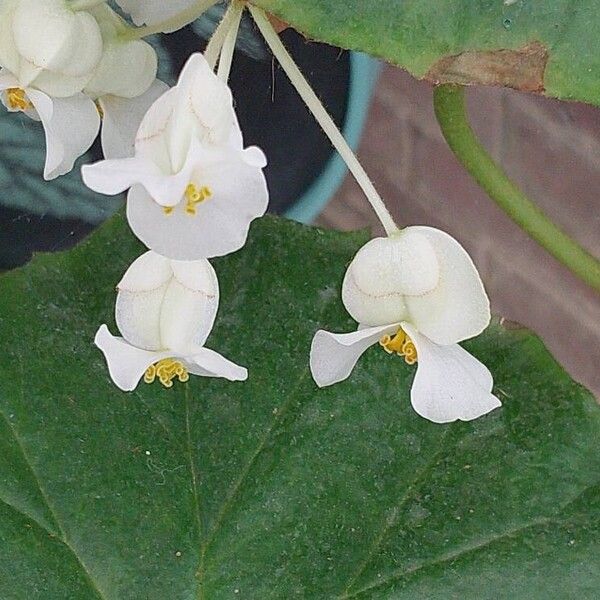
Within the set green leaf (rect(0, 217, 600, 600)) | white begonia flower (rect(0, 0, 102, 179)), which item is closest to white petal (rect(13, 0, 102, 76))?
white begonia flower (rect(0, 0, 102, 179))

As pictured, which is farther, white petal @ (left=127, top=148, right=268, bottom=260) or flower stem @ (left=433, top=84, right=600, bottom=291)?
flower stem @ (left=433, top=84, right=600, bottom=291)

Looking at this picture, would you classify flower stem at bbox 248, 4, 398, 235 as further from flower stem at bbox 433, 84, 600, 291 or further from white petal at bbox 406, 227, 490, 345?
flower stem at bbox 433, 84, 600, 291

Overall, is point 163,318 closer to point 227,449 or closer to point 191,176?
point 191,176

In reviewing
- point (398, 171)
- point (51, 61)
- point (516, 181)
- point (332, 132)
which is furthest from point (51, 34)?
point (398, 171)

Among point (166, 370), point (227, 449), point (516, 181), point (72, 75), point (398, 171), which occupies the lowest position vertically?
point (398, 171)

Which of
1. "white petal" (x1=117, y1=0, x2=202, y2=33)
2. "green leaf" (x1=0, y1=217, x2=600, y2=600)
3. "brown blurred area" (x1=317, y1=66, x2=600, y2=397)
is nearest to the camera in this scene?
"white petal" (x1=117, y1=0, x2=202, y2=33)

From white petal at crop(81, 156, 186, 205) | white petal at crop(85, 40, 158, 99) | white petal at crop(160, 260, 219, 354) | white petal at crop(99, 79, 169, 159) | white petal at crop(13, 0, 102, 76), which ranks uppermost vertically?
white petal at crop(13, 0, 102, 76)

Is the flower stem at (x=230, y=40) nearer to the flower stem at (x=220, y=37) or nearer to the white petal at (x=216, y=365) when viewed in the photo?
the flower stem at (x=220, y=37)
